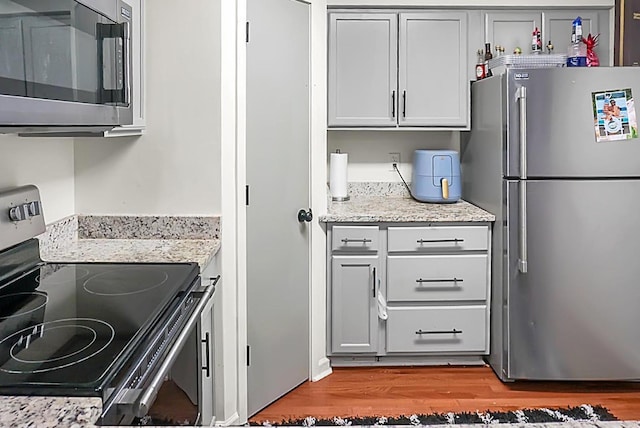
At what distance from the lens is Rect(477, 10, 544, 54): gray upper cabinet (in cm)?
371

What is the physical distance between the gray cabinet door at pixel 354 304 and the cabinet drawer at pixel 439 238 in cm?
16

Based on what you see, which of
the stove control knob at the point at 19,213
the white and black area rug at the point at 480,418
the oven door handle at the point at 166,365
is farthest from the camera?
the white and black area rug at the point at 480,418

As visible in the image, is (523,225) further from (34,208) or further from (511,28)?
(34,208)

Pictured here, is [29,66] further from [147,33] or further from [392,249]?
[392,249]

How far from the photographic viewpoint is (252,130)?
2.70 metres

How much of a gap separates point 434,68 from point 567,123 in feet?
2.93

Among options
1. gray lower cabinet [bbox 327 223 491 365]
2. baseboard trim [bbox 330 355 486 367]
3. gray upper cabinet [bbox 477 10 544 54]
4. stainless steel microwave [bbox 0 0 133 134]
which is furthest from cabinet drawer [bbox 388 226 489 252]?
stainless steel microwave [bbox 0 0 133 134]

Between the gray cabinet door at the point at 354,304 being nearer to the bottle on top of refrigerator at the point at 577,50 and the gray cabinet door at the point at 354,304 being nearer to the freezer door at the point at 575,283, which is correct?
the freezer door at the point at 575,283

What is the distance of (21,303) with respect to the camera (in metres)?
1.67

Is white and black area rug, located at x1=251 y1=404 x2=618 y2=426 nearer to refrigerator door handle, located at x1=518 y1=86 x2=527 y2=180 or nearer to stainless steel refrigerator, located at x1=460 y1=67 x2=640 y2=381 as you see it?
stainless steel refrigerator, located at x1=460 y1=67 x2=640 y2=381

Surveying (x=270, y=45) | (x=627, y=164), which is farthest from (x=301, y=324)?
(x=627, y=164)

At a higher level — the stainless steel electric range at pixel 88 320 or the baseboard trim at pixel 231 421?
the stainless steel electric range at pixel 88 320

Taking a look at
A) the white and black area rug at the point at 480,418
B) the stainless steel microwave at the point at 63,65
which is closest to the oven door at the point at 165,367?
the stainless steel microwave at the point at 63,65

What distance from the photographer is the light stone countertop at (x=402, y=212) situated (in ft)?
11.1
